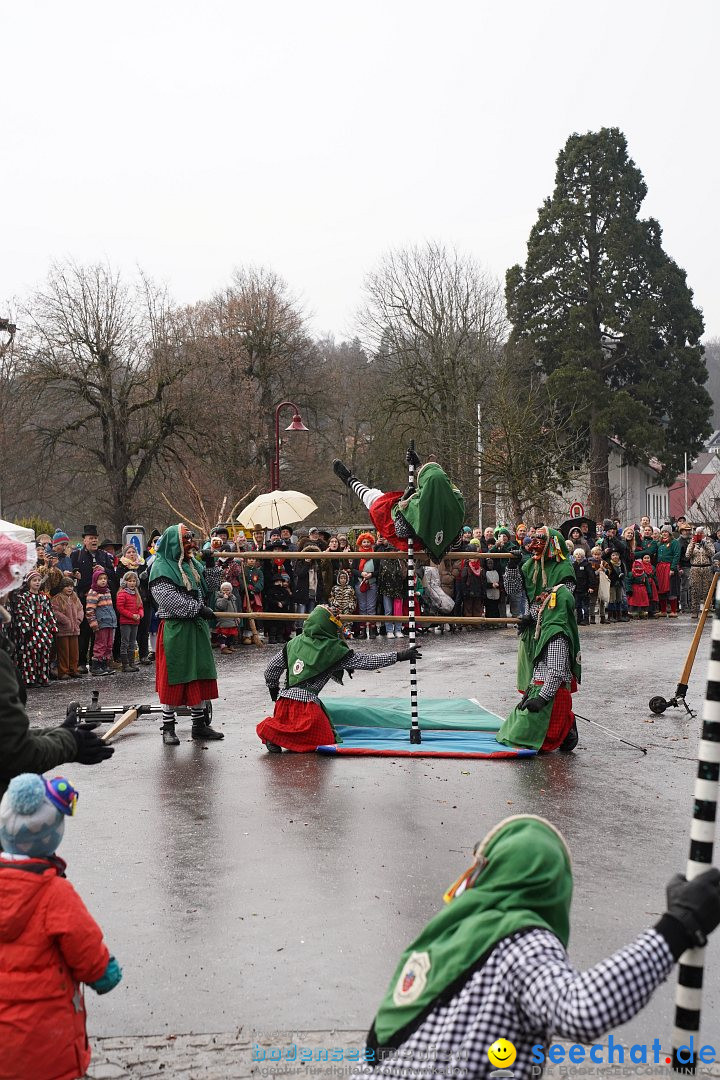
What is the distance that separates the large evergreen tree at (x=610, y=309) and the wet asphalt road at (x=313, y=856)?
36.0 meters

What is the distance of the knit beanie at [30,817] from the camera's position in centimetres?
363

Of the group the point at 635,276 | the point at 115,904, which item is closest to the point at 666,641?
the point at 115,904

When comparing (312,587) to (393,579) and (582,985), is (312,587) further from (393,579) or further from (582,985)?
(582,985)

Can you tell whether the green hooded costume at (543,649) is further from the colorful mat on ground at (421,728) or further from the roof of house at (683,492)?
the roof of house at (683,492)

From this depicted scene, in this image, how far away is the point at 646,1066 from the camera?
4.31 metres

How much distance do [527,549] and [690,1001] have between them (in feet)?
24.5

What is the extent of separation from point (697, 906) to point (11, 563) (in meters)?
3.15

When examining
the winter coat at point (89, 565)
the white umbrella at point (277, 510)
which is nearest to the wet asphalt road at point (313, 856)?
the winter coat at point (89, 565)

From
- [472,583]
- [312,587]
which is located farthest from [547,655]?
[312,587]

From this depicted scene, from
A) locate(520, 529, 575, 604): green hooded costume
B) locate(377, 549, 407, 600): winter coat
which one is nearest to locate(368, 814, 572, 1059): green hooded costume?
locate(520, 529, 575, 604): green hooded costume

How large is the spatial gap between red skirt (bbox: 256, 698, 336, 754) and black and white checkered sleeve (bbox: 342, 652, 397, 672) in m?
0.53

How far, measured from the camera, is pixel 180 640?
1089cm

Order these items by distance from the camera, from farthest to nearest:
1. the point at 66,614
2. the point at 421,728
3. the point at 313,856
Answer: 1. the point at 66,614
2. the point at 421,728
3. the point at 313,856

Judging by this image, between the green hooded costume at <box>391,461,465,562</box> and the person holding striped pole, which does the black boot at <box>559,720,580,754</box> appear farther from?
the person holding striped pole
